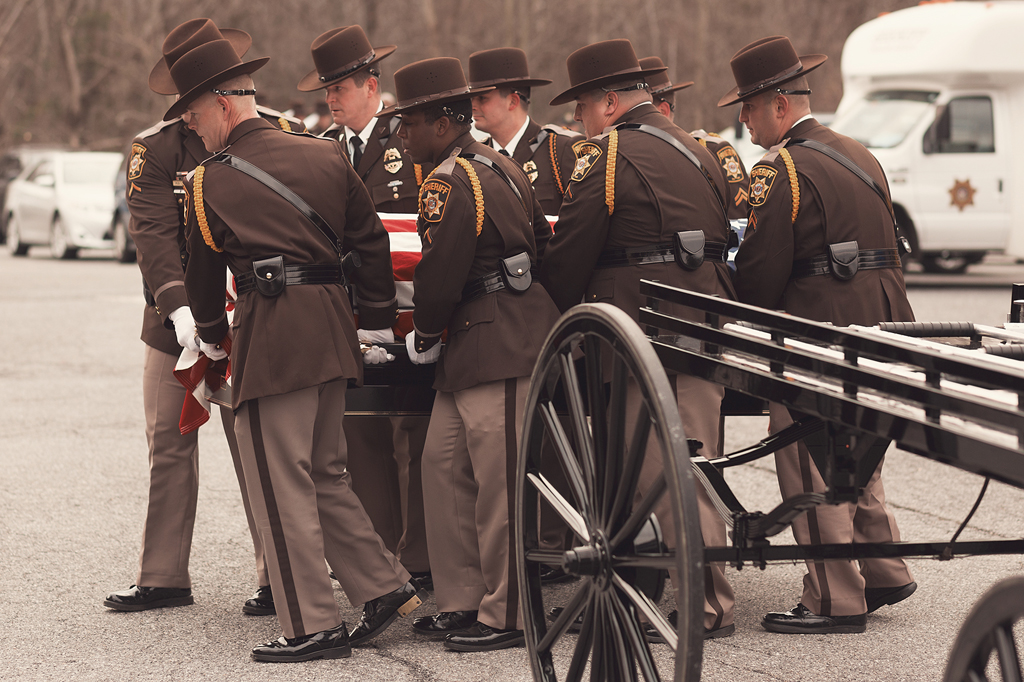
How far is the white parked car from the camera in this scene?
1945cm

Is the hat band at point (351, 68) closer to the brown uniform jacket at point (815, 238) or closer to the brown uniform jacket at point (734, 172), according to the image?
the brown uniform jacket at point (734, 172)

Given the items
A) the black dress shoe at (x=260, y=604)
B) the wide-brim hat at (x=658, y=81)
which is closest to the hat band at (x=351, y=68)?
the wide-brim hat at (x=658, y=81)

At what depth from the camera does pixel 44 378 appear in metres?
9.55

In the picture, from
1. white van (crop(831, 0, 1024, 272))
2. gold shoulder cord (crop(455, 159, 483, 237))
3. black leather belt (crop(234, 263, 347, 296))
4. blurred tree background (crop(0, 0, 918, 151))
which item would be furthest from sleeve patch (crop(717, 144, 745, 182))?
blurred tree background (crop(0, 0, 918, 151))

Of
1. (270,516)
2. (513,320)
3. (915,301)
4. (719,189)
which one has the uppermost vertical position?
(719,189)

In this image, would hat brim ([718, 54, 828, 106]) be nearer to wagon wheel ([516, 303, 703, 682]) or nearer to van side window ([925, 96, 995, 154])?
wagon wheel ([516, 303, 703, 682])

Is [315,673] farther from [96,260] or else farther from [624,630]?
[96,260]

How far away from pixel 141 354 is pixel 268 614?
674 cm

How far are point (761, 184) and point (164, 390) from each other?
7.58 feet

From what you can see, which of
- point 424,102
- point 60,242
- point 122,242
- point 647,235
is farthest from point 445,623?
point 60,242

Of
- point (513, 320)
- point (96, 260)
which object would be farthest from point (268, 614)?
point (96, 260)

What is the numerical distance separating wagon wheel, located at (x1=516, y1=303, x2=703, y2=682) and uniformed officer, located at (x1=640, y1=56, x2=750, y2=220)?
2.80 m

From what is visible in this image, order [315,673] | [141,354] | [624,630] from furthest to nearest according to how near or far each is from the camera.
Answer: [141,354]
[315,673]
[624,630]

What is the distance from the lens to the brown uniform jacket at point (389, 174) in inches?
208
